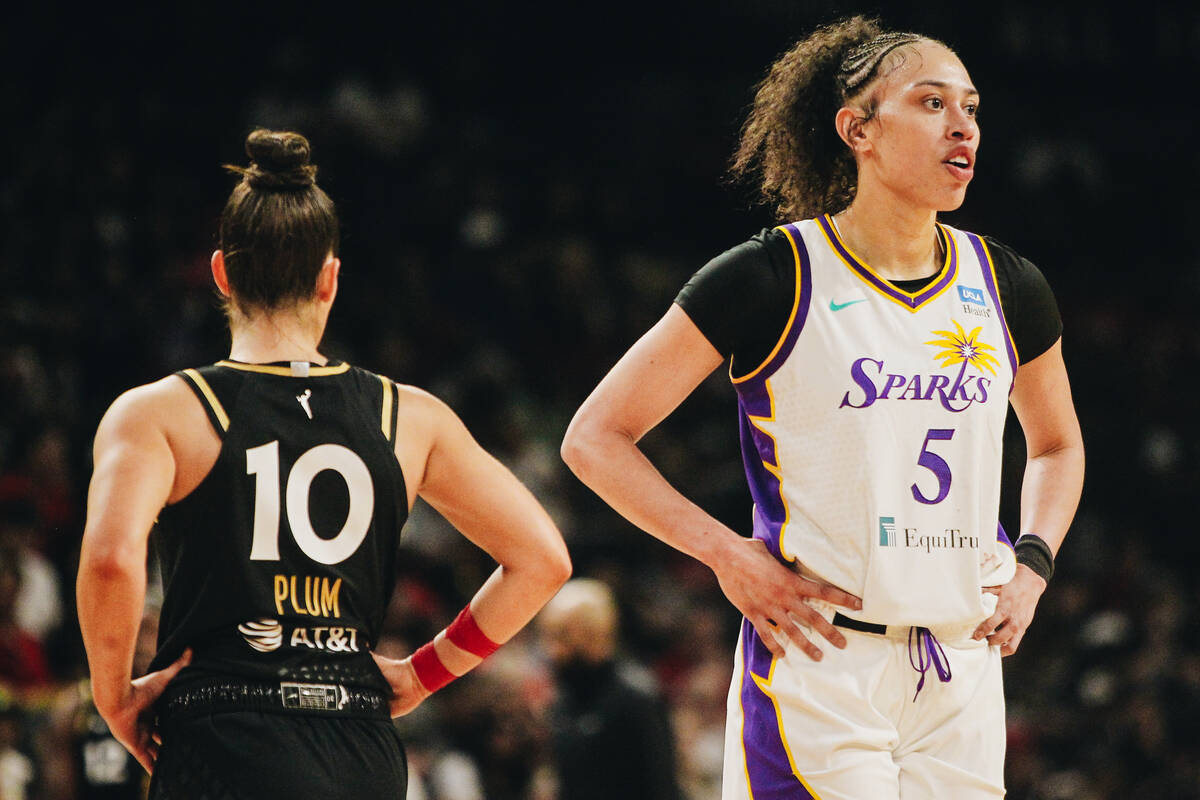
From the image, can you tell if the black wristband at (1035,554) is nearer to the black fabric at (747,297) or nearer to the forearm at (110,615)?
the black fabric at (747,297)

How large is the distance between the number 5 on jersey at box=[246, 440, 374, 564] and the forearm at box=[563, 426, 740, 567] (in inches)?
20.0

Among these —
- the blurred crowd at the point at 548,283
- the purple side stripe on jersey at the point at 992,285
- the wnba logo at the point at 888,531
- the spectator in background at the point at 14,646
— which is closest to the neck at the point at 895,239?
the purple side stripe on jersey at the point at 992,285

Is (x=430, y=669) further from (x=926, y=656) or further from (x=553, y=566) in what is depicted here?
(x=926, y=656)

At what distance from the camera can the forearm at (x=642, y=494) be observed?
305cm

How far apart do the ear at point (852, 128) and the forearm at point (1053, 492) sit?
0.86m

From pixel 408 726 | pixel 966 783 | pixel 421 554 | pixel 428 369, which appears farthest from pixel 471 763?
pixel 966 783

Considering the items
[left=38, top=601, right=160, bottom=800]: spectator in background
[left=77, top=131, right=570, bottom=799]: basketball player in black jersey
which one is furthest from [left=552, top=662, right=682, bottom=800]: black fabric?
[left=77, top=131, right=570, bottom=799]: basketball player in black jersey

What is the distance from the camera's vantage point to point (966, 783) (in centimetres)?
290

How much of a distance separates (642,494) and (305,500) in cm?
72

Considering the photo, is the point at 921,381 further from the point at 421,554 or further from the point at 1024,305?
the point at 421,554

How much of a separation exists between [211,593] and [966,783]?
149cm

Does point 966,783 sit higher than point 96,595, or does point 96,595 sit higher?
point 96,595

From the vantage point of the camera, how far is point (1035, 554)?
326cm

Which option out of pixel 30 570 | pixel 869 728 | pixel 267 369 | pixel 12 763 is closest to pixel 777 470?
pixel 869 728
